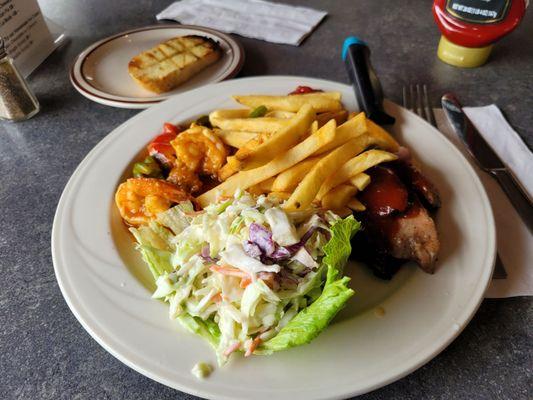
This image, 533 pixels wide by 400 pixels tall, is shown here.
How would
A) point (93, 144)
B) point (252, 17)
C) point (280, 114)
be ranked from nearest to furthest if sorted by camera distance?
point (280, 114), point (93, 144), point (252, 17)

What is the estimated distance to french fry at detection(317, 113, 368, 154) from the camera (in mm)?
1589

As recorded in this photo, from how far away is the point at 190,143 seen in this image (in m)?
1.82

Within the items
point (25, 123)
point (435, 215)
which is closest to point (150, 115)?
point (25, 123)

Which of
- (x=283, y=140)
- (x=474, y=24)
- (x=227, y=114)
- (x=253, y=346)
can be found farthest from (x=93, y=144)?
(x=474, y=24)

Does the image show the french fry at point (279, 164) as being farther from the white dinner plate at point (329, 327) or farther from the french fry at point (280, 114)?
the white dinner plate at point (329, 327)

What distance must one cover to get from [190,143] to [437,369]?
122cm

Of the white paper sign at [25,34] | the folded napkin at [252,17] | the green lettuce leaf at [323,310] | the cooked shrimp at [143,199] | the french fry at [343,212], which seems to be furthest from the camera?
the folded napkin at [252,17]

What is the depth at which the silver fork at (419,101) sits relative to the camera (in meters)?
2.18

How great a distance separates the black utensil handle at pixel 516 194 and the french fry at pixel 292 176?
0.80m

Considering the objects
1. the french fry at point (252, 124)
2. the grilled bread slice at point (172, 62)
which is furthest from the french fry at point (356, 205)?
the grilled bread slice at point (172, 62)

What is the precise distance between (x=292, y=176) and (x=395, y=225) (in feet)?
1.27

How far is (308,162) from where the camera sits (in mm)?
1571

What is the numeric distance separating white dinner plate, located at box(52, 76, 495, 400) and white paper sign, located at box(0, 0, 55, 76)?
119 cm

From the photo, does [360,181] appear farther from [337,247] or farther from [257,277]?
[257,277]
